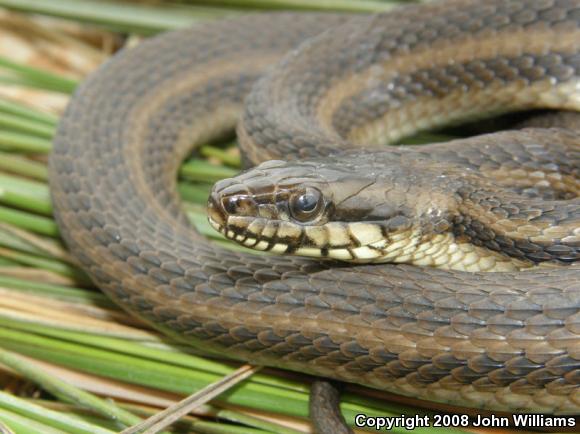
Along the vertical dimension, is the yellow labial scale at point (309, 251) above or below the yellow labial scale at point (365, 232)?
below

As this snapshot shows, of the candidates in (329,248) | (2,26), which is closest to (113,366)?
(329,248)

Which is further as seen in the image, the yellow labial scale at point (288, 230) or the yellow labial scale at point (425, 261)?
the yellow labial scale at point (425, 261)

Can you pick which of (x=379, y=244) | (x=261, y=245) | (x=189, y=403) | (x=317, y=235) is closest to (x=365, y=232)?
(x=379, y=244)

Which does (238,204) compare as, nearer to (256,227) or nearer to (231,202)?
(231,202)

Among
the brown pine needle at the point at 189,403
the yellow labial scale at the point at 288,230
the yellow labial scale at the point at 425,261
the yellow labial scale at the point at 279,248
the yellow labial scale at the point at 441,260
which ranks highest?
the yellow labial scale at the point at 441,260

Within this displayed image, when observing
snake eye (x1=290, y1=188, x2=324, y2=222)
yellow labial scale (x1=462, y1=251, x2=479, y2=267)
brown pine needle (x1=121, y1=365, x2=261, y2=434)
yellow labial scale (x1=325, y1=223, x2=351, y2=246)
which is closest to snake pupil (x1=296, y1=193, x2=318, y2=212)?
snake eye (x1=290, y1=188, x2=324, y2=222)

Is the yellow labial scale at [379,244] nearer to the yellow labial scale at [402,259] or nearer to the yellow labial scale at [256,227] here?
the yellow labial scale at [402,259]

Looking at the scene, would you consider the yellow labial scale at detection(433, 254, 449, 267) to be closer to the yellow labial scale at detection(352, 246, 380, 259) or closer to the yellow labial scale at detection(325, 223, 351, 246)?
the yellow labial scale at detection(352, 246, 380, 259)

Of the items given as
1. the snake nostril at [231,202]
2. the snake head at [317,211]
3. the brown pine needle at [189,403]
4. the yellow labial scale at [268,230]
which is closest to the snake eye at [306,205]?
the snake head at [317,211]
